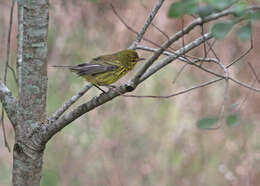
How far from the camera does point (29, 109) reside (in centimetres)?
265

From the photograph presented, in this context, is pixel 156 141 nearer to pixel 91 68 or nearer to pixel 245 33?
pixel 91 68

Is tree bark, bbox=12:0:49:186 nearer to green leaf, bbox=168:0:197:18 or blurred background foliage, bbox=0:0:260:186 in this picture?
green leaf, bbox=168:0:197:18

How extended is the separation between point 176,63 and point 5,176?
342cm

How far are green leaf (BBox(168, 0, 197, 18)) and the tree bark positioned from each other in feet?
4.60

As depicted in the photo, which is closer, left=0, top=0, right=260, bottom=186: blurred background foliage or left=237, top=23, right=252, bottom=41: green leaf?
left=237, top=23, right=252, bottom=41: green leaf

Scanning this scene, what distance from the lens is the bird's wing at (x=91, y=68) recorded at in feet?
12.3

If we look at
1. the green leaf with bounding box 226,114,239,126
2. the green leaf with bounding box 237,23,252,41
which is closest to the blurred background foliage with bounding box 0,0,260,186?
the green leaf with bounding box 226,114,239,126

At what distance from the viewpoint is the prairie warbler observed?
3.74 m

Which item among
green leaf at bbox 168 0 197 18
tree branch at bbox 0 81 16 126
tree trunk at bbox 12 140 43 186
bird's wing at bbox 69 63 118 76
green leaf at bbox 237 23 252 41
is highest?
bird's wing at bbox 69 63 118 76

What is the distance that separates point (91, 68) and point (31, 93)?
120 centimetres

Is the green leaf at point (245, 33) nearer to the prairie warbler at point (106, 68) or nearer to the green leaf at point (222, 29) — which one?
the green leaf at point (222, 29)

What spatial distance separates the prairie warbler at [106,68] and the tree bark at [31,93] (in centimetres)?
102

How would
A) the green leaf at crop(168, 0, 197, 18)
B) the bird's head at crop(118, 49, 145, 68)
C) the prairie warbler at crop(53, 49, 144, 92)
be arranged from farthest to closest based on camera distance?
the bird's head at crop(118, 49, 145, 68)
the prairie warbler at crop(53, 49, 144, 92)
the green leaf at crop(168, 0, 197, 18)

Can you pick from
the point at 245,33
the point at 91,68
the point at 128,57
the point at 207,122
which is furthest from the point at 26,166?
the point at 245,33
